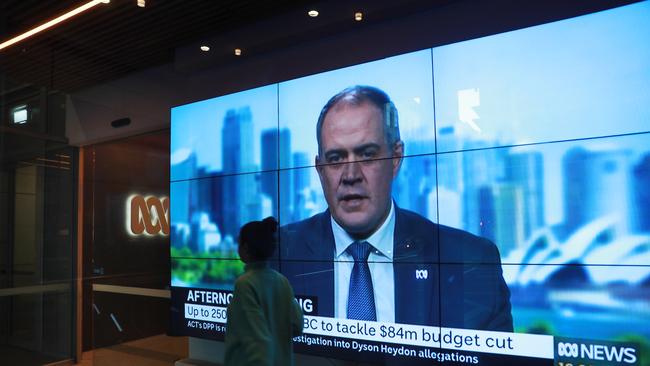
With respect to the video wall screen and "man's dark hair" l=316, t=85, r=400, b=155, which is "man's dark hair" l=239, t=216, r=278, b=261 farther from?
"man's dark hair" l=316, t=85, r=400, b=155

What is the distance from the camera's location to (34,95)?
223 inches

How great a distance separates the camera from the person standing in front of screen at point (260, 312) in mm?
1775

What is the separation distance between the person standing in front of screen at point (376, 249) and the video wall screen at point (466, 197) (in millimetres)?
12

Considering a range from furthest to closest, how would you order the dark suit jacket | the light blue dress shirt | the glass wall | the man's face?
the glass wall < the man's face < the light blue dress shirt < the dark suit jacket

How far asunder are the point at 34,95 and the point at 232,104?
2.60 m

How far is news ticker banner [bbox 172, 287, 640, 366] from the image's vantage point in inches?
119

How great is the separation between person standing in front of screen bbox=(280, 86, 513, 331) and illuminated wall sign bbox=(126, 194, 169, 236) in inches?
114

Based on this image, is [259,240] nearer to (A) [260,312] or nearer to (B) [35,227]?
(A) [260,312]

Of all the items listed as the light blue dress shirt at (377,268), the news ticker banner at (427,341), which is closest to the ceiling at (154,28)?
the light blue dress shirt at (377,268)

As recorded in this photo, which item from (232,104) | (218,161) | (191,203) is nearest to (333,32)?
(232,104)

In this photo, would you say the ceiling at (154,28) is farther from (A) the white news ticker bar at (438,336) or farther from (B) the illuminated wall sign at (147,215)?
(A) the white news ticker bar at (438,336)

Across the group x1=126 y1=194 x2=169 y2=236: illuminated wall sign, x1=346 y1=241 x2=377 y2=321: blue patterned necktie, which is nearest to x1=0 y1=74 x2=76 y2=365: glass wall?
x1=126 y1=194 x2=169 y2=236: illuminated wall sign

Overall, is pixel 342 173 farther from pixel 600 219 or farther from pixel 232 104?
pixel 600 219

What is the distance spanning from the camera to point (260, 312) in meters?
1.82
